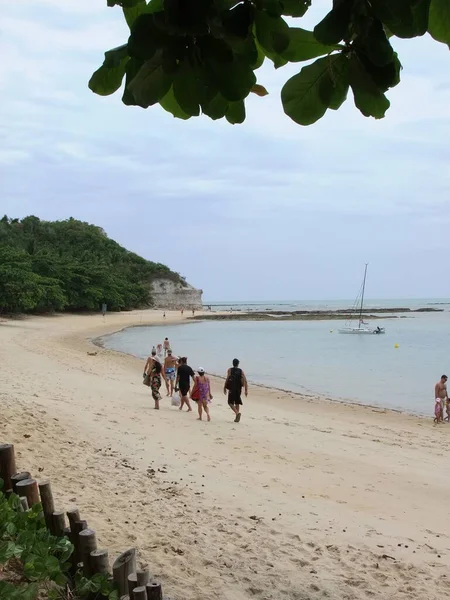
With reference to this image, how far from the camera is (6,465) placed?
387 centimetres

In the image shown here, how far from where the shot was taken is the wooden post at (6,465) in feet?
12.6

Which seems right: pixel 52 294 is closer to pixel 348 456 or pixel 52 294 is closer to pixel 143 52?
pixel 348 456

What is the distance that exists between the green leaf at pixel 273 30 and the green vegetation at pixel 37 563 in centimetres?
257

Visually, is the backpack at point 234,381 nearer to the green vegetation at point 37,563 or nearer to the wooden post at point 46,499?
the wooden post at point 46,499

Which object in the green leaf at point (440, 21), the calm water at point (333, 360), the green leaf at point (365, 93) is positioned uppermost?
the green leaf at point (440, 21)

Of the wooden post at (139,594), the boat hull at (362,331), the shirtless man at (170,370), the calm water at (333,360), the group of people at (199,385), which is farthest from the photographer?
the boat hull at (362,331)

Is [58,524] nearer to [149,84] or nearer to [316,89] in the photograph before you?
[149,84]

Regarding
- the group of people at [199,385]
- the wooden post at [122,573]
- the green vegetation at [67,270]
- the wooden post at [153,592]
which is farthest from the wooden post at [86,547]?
the green vegetation at [67,270]

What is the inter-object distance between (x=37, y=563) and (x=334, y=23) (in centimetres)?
279

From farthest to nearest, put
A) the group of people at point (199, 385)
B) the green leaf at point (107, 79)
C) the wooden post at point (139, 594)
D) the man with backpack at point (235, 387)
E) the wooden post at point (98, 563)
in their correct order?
the man with backpack at point (235, 387) → the group of people at point (199, 385) → the wooden post at point (98, 563) → the wooden post at point (139, 594) → the green leaf at point (107, 79)

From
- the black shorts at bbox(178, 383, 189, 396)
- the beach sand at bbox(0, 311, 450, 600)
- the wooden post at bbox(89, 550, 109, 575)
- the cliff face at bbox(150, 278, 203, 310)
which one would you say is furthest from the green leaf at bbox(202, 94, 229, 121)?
the cliff face at bbox(150, 278, 203, 310)

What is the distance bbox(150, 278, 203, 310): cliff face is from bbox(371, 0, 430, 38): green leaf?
83.5m

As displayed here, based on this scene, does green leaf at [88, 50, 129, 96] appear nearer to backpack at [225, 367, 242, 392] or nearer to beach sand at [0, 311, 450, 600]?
beach sand at [0, 311, 450, 600]

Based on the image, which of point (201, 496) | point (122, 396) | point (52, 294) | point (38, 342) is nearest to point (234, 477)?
point (201, 496)
